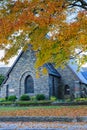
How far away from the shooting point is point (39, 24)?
14.9 meters

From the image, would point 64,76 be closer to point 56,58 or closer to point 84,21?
point 56,58

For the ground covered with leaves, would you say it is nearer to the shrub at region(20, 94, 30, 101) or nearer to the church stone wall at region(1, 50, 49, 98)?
the shrub at region(20, 94, 30, 101)

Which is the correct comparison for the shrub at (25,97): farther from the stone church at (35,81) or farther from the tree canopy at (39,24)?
the tree canopy at (39,24)

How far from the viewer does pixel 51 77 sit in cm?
4419

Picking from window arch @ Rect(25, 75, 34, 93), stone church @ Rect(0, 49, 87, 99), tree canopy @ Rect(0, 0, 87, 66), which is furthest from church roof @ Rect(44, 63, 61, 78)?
tree canopy @ Rect(0, 0, 87, 66)

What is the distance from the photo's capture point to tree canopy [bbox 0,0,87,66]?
14578 millimetres

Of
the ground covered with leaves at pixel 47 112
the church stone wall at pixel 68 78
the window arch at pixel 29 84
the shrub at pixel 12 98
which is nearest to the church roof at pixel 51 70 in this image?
the church stone wall at pixel 68 78

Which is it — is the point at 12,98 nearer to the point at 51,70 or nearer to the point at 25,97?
the point at 25,97

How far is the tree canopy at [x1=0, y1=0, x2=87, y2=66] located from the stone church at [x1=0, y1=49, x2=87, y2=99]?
80.8ft

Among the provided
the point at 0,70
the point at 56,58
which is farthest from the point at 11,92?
the point at 0,70

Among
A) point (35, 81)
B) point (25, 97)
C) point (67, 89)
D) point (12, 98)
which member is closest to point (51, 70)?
point (35, 81)

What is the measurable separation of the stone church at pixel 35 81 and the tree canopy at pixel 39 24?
970 inches

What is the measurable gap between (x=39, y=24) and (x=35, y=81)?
96.6 ft

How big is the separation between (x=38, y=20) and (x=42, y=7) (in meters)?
0.86
